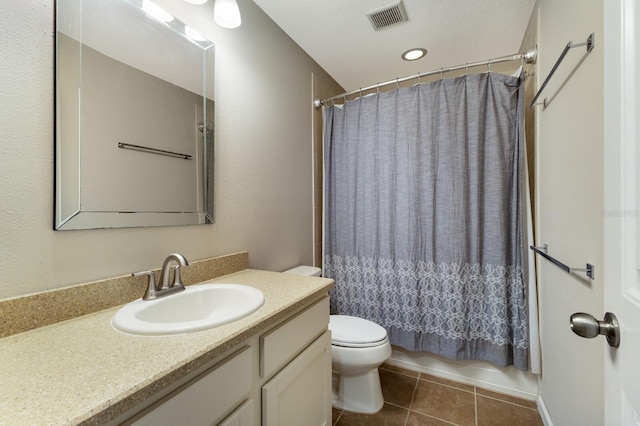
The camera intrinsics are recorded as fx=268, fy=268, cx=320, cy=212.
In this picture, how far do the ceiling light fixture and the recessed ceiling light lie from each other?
1.27 metres

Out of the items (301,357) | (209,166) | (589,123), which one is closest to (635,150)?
(589,123)

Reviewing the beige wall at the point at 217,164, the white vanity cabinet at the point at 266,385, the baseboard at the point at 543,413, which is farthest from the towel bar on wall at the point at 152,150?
the baseboard at the point at 543,413

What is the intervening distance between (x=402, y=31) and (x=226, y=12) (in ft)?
3.65

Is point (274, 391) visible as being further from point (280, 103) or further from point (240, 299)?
point (280, 103)

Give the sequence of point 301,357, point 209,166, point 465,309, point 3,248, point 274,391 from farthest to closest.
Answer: point 465,309 < point 209,166 < point 301,357 < point 274,391 < point 3,248

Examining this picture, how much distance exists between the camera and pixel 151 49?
1074 mm

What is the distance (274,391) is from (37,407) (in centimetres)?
58

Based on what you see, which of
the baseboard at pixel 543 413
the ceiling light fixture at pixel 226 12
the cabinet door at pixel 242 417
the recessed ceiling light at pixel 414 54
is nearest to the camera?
the cabinet door at pixel 242 417

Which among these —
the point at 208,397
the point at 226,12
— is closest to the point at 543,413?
the point at 208,397

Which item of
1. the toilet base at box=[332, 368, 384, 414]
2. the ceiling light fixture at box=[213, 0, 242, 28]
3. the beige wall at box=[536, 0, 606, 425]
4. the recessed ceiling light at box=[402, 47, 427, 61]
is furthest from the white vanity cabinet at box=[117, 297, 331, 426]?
the recessed ceiling light at box=[402, 47, 427, 61]

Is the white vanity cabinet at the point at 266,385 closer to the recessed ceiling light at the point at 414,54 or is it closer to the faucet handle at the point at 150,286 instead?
the faucet handle at the point at 150,286

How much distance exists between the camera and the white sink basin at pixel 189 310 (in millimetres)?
706

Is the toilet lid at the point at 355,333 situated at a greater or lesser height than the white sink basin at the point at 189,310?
lesser

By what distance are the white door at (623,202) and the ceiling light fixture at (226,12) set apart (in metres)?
1.25
